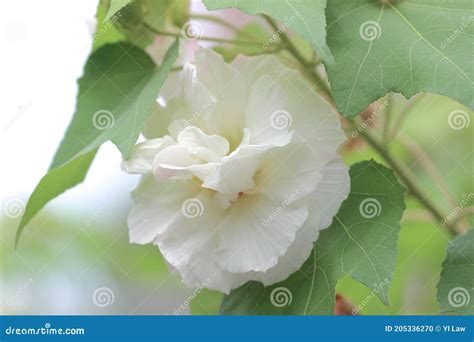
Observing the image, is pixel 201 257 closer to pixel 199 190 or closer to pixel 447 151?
pixel 199 190

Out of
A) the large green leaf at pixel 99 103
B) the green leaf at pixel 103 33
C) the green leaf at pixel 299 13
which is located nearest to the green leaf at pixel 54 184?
the large green leaf at pixel 99 103

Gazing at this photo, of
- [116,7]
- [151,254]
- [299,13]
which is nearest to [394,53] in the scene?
[299,13]

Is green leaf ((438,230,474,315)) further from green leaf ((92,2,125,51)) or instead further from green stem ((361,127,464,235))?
green leaf ((92,2,125,51))

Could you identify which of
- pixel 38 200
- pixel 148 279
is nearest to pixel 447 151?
pixel 148 279

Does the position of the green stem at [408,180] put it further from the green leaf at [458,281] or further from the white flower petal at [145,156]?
the white flower petal at [145,156]

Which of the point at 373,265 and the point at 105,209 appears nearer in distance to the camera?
the point at 373,265

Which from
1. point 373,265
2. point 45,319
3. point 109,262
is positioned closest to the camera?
point 373,265

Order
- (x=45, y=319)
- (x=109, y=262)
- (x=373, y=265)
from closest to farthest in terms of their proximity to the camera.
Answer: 1. (x=373, y=265)
2. (x=45, y=319)
3. (x=109, y=262)
